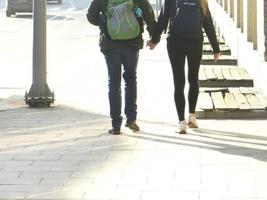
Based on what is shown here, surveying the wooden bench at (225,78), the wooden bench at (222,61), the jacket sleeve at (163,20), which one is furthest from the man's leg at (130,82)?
the wooden bench at (222,61)

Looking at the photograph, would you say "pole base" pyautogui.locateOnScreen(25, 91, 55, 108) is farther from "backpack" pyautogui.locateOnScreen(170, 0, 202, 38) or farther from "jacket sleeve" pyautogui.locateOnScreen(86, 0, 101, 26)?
"backpack" pyautogui.locateOnScreen(170, 0, 202, 38)

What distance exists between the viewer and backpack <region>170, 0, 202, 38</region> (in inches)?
304

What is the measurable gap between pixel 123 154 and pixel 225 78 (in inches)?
195

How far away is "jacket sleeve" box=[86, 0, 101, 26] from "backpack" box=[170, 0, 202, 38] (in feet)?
2.70

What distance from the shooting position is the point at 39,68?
10.3m

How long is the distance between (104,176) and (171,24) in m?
Answer: 2.34

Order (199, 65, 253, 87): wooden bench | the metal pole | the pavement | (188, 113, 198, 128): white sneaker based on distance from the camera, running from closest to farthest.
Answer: the pavement
(188, 113, 198, 128): white sneaker
the metal pole
(199, 65, 253, 87): wooden bench

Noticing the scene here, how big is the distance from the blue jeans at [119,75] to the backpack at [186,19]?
540 millimetres

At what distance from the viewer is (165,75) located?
45.3 feet

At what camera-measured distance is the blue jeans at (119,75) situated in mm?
7895

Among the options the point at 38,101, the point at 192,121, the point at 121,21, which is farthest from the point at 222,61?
the point at 121,21

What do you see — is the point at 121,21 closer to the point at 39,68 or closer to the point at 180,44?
the point at 180,44

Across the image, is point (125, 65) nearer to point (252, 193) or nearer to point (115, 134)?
point (115, 134)

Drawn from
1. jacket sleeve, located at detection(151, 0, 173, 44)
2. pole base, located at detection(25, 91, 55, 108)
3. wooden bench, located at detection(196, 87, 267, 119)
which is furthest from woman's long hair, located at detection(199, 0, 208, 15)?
pole base, located at detection(25, 91, 55, 108)
